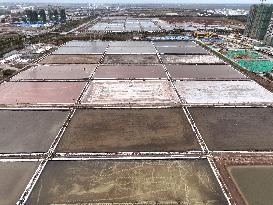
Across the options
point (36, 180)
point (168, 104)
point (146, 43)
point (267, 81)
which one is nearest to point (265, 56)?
point (267, 81)

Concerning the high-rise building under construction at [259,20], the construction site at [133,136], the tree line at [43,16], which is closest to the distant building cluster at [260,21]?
the high-rise building under construction at [259,20]

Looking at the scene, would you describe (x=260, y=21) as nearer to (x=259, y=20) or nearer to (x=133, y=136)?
(x=259, y=20)

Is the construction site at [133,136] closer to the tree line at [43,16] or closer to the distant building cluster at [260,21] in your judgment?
the distant building cluster at [260,21]

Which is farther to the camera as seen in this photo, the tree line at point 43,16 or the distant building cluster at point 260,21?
the tree line at point 43,16

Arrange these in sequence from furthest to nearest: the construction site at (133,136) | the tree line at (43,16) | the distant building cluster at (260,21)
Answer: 1. the tree line at (43,16)
2. the distant building cluster at (260,21)
3. the construction site at (133,136)

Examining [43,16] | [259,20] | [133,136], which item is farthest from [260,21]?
[43,16]

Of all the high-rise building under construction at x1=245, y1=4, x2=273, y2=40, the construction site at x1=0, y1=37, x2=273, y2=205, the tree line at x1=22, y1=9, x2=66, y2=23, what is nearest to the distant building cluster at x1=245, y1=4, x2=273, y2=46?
the high-rise building under construction at x1=245, y1=4, x2=273, y2=40
